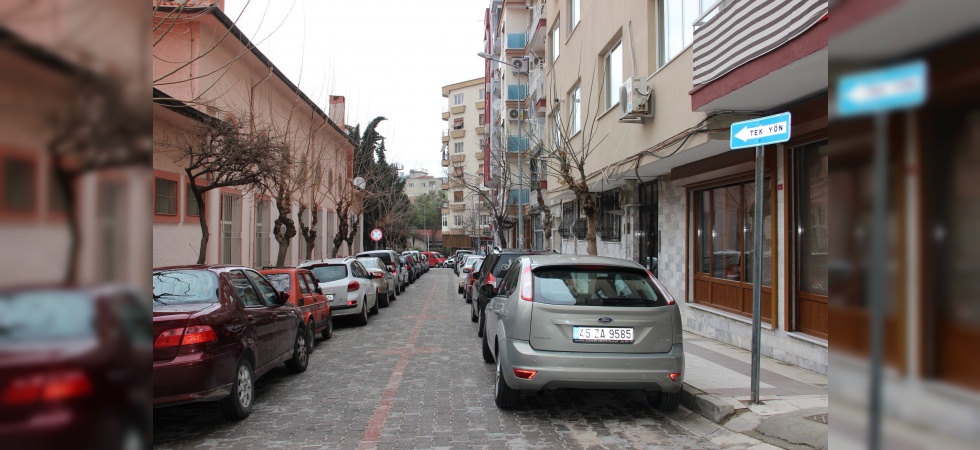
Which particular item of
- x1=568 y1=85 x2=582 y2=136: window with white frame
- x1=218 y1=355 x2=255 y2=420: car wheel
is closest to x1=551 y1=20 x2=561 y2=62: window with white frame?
x1=568 y1=85 x2=582 y2=136: window with white frame

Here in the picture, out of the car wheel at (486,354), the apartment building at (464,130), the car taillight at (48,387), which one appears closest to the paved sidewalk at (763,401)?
the car wheel at (486,354)

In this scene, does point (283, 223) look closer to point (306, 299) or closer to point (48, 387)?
point (306, 299)

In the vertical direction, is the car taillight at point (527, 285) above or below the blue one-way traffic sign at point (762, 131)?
below

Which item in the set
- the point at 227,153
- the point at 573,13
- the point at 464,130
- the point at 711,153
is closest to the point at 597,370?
the point at 711,153

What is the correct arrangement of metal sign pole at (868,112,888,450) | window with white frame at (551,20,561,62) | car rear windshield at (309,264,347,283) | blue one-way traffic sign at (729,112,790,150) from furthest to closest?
1. window with white frame at (551,20,561,62)
2. car rear windshield at (309,264,347,283)
3. blue one-way traffic sign at (729,112,790,150)
4. metal sign pole at (868,112,888,450)

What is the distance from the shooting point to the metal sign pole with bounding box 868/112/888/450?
741 mm

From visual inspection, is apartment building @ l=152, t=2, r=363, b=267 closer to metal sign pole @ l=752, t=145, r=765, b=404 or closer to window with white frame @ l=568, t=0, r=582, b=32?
metal sign pole @ l=752, t=145, r=765, b=404

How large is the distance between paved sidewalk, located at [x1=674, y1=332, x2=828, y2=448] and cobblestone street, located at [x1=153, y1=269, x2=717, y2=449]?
1.45 ft

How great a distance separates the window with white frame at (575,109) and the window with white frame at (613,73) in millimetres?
2508

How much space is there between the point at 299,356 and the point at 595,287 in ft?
15.3

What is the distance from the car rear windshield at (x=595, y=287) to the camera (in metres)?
6.21

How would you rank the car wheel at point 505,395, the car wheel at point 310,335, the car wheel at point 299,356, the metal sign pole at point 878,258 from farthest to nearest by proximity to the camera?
the car wheel at point 310,335, the car wheel at point 299,356, the car wheel at point 505,395, the metal sign pole at point 878,258

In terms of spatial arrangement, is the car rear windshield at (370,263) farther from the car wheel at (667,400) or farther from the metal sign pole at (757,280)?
the metal sign pole at (757,280)

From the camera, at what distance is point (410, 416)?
6312mm
